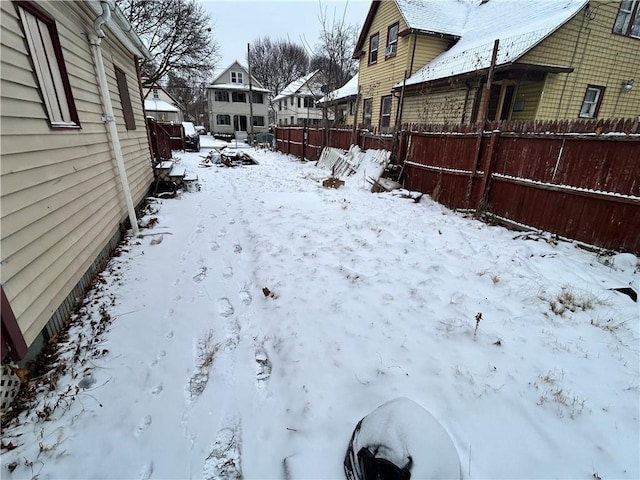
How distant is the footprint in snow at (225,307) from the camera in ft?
10.3

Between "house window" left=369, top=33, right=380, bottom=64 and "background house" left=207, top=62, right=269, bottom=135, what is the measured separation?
2016cm

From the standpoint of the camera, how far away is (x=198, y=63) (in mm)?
19406

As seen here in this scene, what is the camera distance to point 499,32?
36.7 feet

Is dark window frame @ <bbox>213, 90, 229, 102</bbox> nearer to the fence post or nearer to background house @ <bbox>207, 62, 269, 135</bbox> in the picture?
background house @ <bbox>207, 62, 269, 135</bbox>

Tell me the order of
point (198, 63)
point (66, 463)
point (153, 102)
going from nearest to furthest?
point (66, 463) < point (198, 63) < point (153, 102)

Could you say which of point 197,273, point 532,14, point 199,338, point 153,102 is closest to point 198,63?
point 153,102

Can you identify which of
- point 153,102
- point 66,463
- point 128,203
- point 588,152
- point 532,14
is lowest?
point 66,463

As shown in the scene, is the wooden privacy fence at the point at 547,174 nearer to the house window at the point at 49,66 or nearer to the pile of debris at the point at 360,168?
the pile of debris at the point at 360,168

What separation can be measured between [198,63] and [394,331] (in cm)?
2219

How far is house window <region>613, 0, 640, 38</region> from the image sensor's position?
10.1 meters

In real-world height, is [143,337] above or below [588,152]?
below

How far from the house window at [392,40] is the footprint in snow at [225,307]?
14.3 m

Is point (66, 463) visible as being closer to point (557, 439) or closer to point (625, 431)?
point (557, 439)

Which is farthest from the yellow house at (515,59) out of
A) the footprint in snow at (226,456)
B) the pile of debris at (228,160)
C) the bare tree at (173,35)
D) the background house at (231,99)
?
the background house at (231,99)
